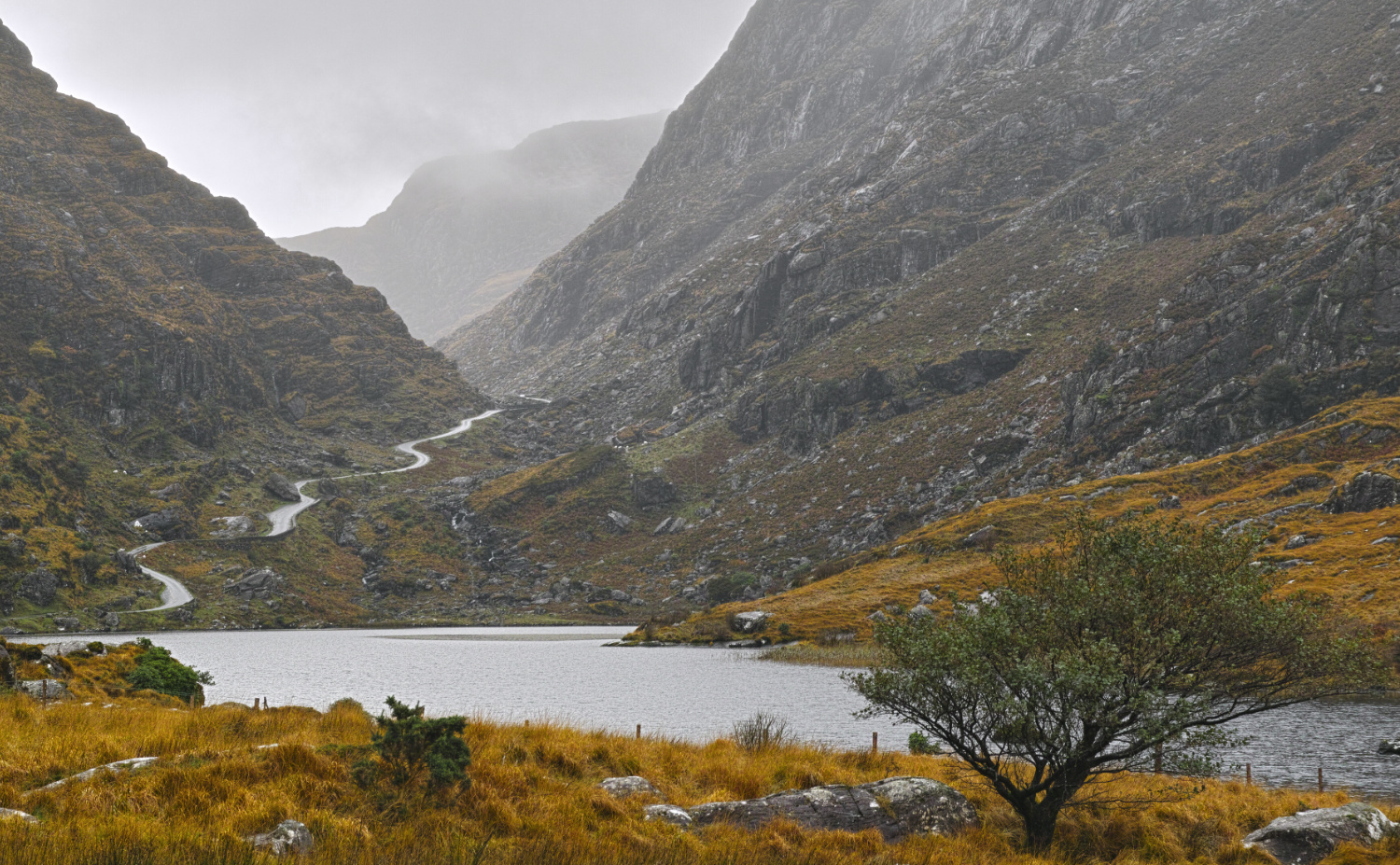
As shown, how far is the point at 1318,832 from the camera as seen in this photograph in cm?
1647

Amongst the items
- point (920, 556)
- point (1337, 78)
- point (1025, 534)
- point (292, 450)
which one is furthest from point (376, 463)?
point (1337, 78)

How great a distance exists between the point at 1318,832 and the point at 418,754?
18.1 m

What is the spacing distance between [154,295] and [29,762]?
21146 cm

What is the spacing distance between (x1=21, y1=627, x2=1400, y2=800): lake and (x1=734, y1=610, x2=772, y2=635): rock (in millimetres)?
5746

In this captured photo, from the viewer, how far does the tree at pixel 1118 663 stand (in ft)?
51.3

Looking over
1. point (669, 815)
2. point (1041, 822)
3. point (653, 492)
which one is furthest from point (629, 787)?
point (653, 492)

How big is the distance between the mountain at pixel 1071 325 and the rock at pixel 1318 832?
49545 millimetres

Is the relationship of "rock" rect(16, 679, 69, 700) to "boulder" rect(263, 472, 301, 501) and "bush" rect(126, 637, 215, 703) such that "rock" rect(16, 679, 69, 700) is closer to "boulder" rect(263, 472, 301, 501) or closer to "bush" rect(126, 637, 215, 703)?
"bush" rect(126, 637, 215, 703)

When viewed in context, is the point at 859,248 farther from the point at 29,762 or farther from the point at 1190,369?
the point at 29,762

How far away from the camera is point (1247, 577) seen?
16781 millimetres

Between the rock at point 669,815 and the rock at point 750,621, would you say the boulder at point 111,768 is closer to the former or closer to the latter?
the rock at point 669,815

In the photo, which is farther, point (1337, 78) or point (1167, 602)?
point (1337, 78)

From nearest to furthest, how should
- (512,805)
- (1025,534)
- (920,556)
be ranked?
(512,805) < (1025,534) < (920,556)

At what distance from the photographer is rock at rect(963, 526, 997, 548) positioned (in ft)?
295
